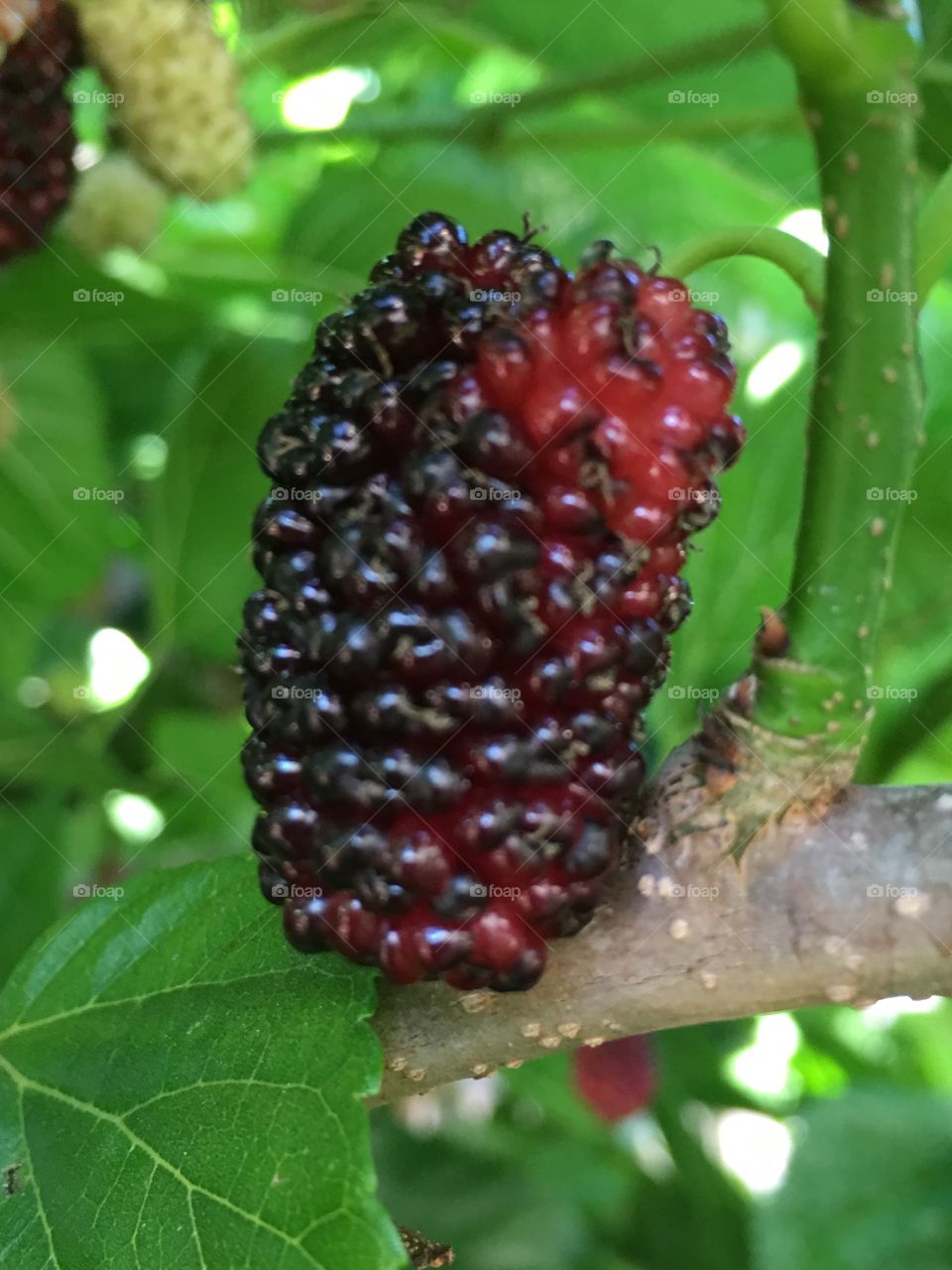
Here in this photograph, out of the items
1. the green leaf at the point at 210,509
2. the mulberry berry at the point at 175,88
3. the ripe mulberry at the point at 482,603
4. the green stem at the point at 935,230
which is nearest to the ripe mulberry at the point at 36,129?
the mulberry berry at the point at 175,88

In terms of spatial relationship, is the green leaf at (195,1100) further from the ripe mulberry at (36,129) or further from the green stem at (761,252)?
the ripe mulberry at (36,129)

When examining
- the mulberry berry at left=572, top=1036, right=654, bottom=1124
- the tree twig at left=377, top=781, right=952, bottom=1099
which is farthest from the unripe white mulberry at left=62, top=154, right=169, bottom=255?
the mulberry berry at left=572, top=1036, right=654, bottom=1124

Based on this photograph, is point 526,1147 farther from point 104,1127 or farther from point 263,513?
point 263,513

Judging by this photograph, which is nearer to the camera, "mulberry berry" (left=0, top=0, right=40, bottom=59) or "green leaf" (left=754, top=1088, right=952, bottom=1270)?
"mulberry berry" (left=0, top=0, right=40, bottom=59)

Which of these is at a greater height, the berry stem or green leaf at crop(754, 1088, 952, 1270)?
the berry stem

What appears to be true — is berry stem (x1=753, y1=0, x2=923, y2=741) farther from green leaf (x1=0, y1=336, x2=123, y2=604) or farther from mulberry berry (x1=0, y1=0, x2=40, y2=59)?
green leaf (x1=0, y1=336, x2=123, y2=604)

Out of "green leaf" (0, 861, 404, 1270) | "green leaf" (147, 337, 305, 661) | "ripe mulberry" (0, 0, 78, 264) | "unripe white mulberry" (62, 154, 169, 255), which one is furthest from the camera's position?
"green leaf" (147, 337, 305, 661)

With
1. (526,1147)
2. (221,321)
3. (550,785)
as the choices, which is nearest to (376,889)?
(550,785)

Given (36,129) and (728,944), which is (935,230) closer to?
(728,944)

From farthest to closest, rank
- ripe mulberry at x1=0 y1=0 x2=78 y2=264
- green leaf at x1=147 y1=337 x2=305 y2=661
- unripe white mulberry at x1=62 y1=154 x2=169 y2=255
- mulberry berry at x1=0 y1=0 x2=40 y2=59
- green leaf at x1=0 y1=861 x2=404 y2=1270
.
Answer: green leaf at x1=147 y1=337 x2=305 y2=661 → unripe white mulberry at x1=62 y1=154 x2=169 y2=255 → ripe mulberry at x1=0 y1=0 x2=78 y2=264 → mulberry berry at x1=0 y1=0 x2=40 y2=59 → green leaf at x1=0 y1=861 x2=404 y2=1270
